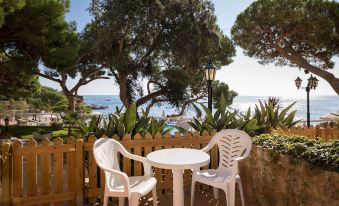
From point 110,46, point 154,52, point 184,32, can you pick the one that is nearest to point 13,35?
point 110,46

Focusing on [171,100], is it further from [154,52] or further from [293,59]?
[293,59]

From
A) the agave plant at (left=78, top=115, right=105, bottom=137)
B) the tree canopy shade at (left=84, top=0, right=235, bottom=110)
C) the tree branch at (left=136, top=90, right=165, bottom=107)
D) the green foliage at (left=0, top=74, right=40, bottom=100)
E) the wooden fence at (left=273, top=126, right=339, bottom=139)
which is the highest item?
the tree canopy shade at (left=84, top=0, right=235, bottom=110)

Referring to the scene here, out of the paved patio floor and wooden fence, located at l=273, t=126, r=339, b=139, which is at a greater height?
wooden fence, located at l=273, t=126, r=339, b=139

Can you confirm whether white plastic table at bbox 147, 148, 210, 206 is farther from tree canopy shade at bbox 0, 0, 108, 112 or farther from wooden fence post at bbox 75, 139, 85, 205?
tree canopy shade at bbox 0, 0, 108, 112

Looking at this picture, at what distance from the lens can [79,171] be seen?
12.3ft

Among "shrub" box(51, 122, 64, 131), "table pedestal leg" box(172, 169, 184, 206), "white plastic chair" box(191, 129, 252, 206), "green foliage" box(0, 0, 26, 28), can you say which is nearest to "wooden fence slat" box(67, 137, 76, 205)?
"table pedestal leg" box(172, 169, 184, 206)

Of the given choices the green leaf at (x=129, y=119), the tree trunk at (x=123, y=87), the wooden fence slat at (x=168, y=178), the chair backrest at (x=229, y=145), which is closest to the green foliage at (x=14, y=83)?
the tree trunk at (x=123, y=87)

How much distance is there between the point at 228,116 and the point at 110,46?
7.15 m

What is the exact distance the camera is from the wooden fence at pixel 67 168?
342 centimetres

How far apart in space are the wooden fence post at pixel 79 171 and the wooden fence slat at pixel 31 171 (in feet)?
1.62

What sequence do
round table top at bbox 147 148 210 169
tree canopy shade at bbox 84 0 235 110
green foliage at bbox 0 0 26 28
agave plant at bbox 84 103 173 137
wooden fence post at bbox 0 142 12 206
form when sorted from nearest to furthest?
round table top at bbox 147 148 210 169 → wooden fence post at bbox 0 142 12 206 → agave plant at bbox 84 103 173 137 → green foliage at bbox 0 0 26 28 → tree canopy shade at bbox 84 0 235 110

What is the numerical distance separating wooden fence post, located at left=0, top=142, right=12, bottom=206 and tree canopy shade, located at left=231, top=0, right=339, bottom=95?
14.1 metres

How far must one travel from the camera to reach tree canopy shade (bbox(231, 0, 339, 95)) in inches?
558

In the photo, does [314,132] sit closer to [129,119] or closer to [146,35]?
[129,119]
